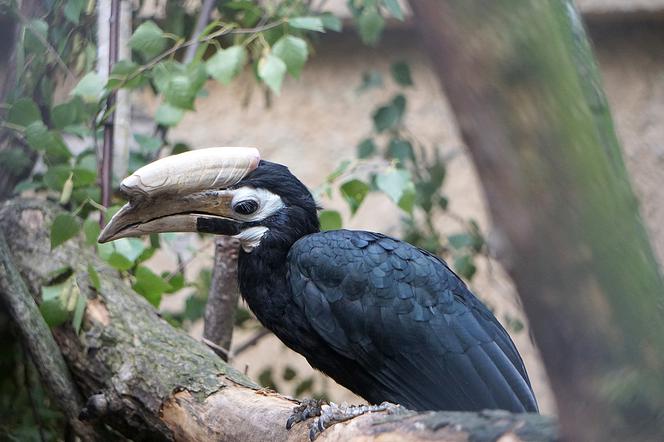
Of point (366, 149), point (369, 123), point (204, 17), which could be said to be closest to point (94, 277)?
point (204, 17)

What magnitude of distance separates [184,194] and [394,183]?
Answer: 620 mm

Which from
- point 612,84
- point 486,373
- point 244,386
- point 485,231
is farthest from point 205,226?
point 612,84

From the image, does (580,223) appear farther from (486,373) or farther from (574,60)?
(486,373)

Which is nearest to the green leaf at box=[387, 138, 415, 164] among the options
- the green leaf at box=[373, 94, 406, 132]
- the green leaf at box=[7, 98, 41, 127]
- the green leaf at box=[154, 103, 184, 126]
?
the green leaf at box=[373, 94, 406, 132]

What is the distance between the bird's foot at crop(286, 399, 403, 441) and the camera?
1745mm

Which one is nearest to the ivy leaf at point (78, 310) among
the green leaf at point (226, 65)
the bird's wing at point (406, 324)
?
the bird's wing at point (406, 324)

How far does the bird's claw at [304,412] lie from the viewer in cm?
184

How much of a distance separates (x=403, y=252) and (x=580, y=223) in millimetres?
1294

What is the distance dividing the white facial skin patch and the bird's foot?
1.70 feet

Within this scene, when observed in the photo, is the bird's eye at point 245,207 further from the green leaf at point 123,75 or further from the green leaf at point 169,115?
the green leaf at point 123,75

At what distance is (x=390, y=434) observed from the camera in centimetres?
146

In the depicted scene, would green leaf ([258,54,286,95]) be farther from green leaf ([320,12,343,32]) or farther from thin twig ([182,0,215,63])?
thin twig ([182,0,215,63])

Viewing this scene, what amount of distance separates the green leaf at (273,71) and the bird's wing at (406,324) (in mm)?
440

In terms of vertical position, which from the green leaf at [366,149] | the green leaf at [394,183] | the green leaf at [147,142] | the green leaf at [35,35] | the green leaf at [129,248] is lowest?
the green leaf at [129,248]
